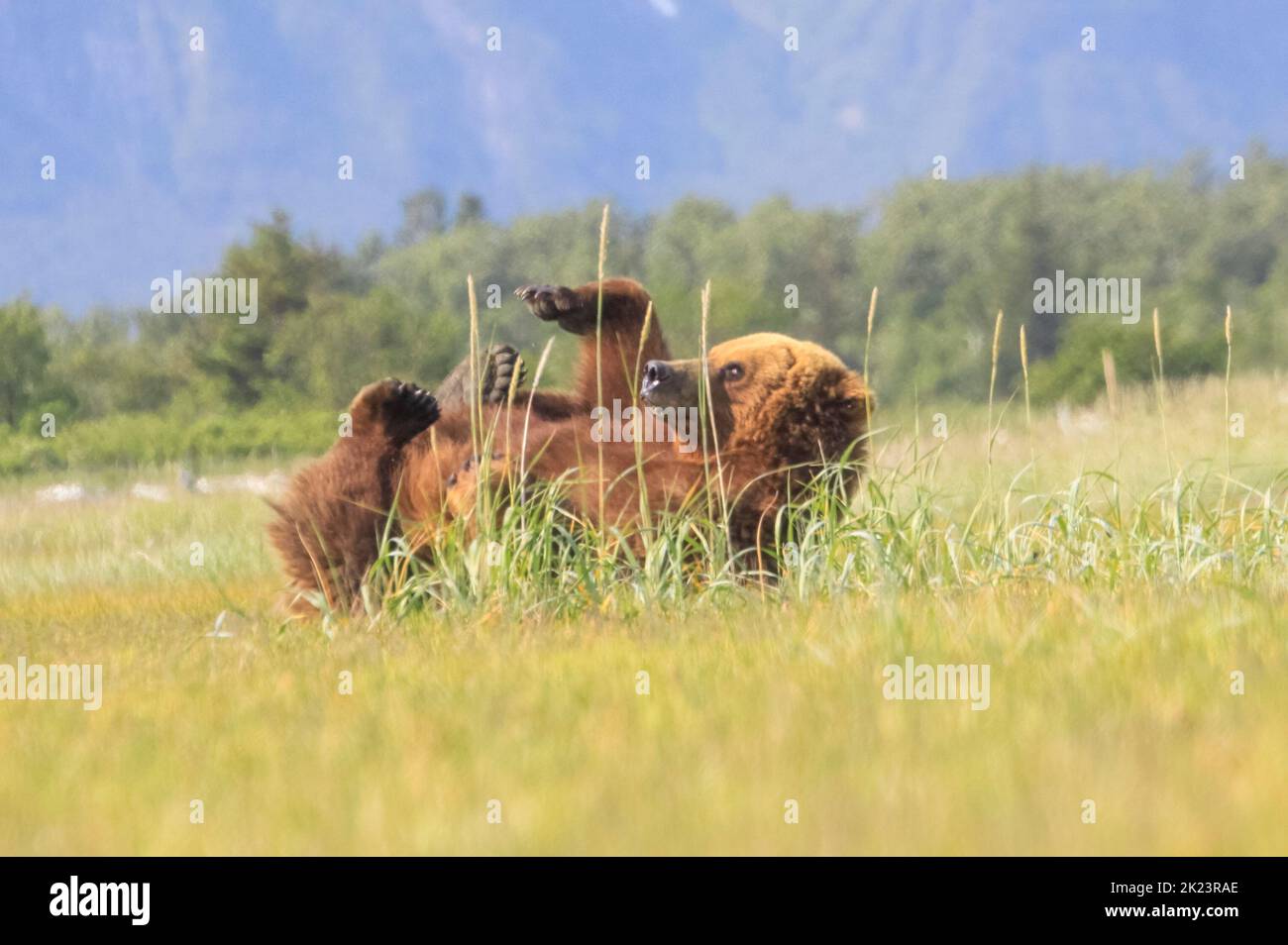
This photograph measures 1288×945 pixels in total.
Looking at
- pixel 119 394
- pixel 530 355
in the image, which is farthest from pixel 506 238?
pixel 530 355

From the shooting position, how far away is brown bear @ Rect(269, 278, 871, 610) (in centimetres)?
536

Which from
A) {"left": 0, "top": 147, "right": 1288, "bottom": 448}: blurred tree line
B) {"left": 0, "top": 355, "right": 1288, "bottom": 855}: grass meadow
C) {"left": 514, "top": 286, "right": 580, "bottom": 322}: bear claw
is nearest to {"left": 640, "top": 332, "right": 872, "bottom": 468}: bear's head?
{"left": 0, "top": 355, "right": 1288, "bottom": 855}: grass meadow

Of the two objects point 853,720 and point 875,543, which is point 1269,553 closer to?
point 875,543

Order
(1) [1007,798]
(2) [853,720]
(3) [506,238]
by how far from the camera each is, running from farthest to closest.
Answer: (3) [506,238] → (2) [853,720] → (1) [1007,798]

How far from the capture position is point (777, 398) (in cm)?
534

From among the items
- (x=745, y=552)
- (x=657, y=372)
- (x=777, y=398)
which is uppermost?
(x=657, y=372)

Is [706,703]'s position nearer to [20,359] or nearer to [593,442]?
[593,442]

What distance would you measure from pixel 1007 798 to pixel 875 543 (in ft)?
8.63

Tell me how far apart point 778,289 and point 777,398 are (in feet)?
170

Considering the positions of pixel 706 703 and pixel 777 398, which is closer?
pixel 706 703

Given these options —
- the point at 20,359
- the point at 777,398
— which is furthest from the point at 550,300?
the point at 20,359

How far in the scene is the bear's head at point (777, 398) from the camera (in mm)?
5348

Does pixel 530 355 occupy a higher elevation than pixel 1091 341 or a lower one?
lower

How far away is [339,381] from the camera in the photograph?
31.9 m
